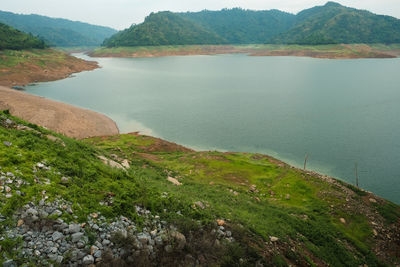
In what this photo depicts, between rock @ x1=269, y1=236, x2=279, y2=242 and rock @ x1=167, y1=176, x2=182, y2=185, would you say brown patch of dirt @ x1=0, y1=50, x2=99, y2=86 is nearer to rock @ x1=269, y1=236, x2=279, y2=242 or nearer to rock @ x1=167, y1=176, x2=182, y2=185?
rock @ x1=167, y1=176, x2=182, y2=185

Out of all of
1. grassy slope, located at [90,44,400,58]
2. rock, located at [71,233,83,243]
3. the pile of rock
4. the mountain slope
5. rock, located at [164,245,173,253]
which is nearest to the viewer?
the pile of rock

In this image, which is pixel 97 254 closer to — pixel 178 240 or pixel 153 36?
pixel 178 240

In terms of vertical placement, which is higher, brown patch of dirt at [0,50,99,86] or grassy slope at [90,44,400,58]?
grassy slope at [90,44,400,58]

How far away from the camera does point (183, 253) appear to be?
24.0ft

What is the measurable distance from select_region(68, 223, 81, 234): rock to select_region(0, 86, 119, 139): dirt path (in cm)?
2562

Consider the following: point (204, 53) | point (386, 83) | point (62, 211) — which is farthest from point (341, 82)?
point (204, 53)

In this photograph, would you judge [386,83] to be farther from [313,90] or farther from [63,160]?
[63,160]

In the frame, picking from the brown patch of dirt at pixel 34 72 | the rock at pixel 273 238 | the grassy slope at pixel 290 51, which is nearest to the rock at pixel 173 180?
the rock at pixel 273 238

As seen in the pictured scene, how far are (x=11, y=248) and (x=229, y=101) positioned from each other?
44456 millimetres

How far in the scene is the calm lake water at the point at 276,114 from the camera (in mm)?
25562

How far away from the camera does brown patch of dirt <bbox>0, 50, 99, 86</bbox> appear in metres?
59.5

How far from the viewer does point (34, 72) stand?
66.8 metres

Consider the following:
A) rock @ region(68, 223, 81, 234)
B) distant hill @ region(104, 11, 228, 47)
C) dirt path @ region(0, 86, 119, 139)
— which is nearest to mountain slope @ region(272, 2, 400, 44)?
distant hill @ region(104, 11, 228, 47)

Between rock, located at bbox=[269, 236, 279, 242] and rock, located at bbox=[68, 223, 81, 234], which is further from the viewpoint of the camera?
rock, located at bbox=[269, 236, 279, 242]
